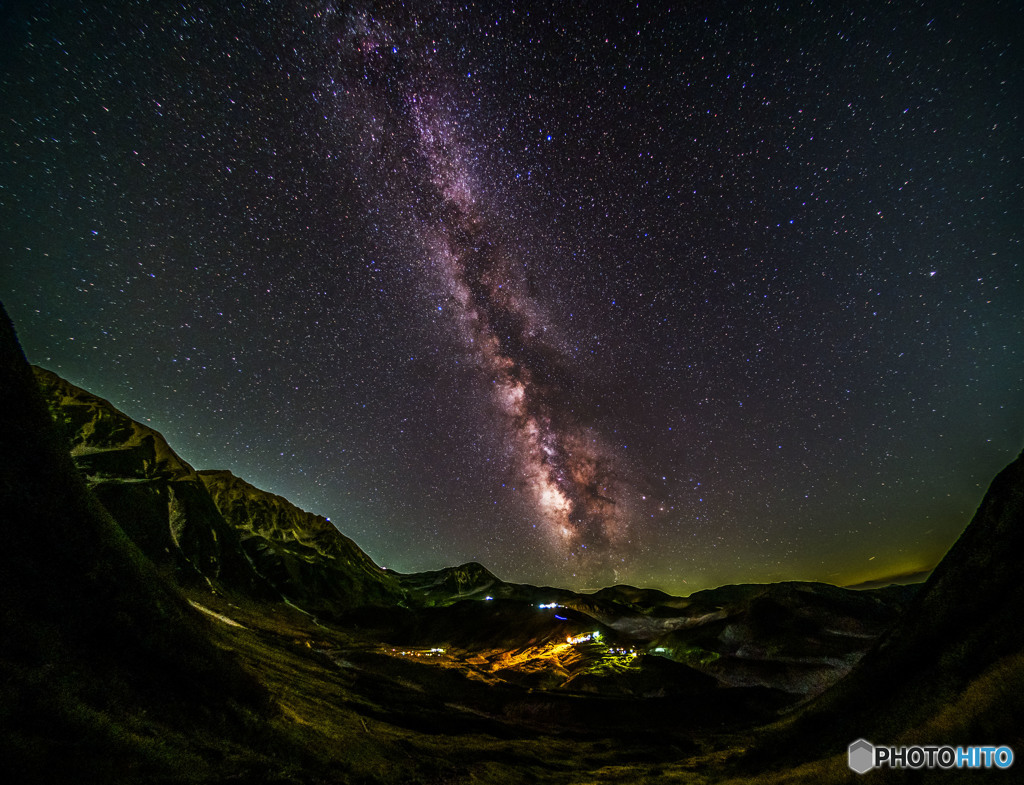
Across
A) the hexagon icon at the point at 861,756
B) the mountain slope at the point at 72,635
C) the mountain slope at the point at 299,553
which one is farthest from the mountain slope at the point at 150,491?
the hexagon icon at the point at 861,756

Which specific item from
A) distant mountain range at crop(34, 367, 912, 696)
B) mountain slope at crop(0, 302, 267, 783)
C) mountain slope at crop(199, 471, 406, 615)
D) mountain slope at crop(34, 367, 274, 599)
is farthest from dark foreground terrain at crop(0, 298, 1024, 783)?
mountain slope at crop(199, 471, 406, 615)

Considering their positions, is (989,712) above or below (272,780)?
above

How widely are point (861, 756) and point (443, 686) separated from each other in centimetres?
3893

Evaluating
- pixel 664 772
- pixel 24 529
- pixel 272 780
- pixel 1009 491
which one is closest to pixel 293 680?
pixel 272 780

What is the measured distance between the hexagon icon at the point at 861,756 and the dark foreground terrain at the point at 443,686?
0.22 m

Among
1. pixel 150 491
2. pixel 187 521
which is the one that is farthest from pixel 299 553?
pixel 150 491

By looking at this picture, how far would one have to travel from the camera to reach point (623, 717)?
31.8 m

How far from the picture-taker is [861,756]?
639 centimetres

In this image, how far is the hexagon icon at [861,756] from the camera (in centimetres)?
607

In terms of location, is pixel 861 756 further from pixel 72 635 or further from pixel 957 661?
pixel 72 635

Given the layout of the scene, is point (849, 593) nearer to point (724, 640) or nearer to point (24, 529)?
point (724, 640)

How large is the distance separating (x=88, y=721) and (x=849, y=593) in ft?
222

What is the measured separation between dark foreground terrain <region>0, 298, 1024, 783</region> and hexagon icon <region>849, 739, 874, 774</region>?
222mm

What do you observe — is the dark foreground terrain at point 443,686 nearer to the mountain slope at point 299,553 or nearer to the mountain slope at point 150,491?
the mountain slope at point 150,491
